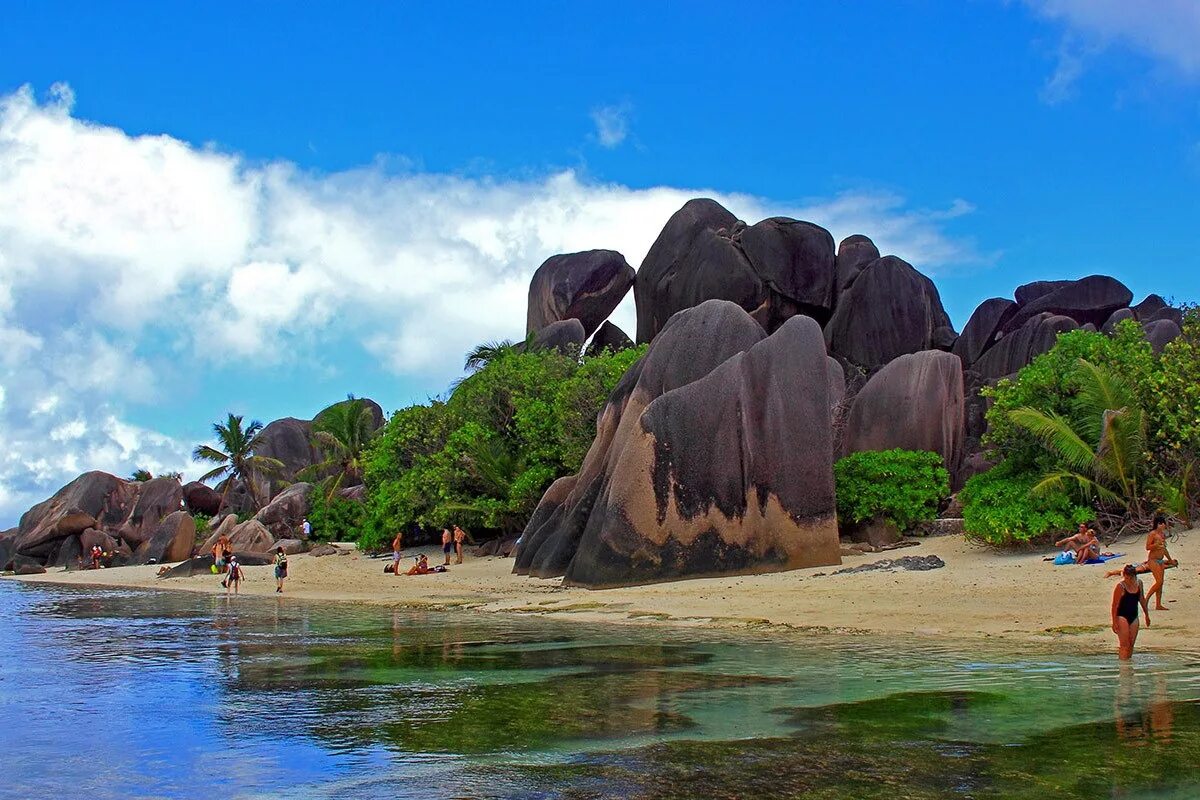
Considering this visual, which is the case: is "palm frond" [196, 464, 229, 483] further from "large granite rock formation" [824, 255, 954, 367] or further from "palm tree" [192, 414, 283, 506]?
"large granite rock formation" [824, 255, 954, 367]

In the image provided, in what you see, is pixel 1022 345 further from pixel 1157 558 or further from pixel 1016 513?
pixel 1157 558

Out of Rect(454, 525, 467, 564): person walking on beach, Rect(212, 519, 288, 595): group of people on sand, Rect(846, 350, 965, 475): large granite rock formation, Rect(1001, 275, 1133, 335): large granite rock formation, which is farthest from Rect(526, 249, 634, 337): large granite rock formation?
Rect(846, 350, 965, 475): large granite rock formation

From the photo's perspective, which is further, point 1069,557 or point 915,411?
point 915,411

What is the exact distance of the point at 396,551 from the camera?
32500mm

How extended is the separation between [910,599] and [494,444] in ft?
56.4

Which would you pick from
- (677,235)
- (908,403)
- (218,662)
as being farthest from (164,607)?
(677,235)

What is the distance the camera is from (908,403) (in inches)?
1091

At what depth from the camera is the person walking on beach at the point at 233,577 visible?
29.5 meters

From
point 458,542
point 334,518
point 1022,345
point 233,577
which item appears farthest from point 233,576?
point 1022,345

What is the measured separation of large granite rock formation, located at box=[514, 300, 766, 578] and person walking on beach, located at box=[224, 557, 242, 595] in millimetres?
8928

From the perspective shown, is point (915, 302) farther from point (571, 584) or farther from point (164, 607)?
point (164, 607)

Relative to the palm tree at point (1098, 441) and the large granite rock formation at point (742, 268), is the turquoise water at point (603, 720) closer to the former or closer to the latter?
the palm tree at point (1098, 441)

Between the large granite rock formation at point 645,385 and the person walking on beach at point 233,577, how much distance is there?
893cm

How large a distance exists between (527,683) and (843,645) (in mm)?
4231
